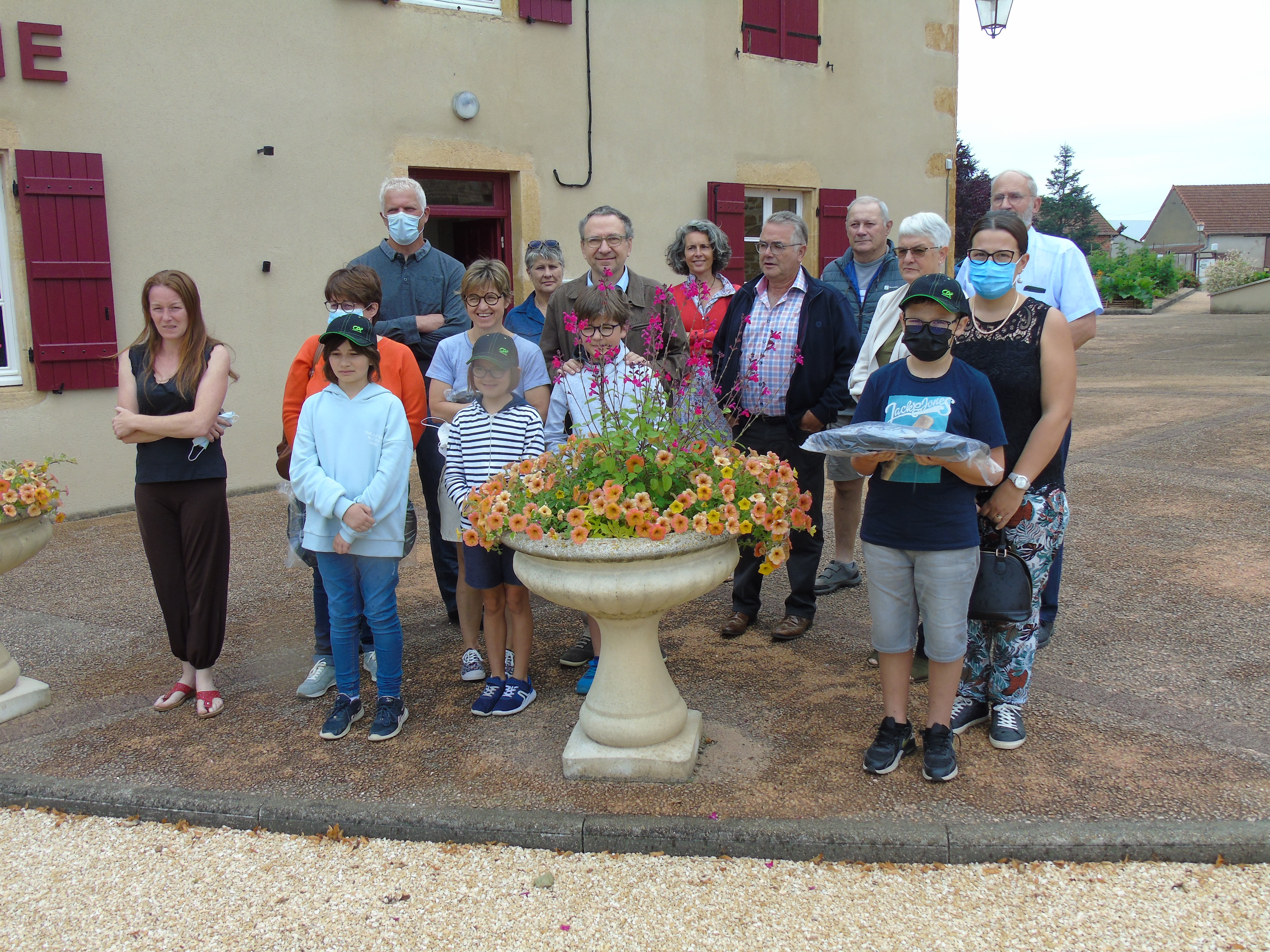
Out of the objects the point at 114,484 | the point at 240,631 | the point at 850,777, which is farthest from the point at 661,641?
the point at 114,484

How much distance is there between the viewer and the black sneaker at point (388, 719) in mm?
3672

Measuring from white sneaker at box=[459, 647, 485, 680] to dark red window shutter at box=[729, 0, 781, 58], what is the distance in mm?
6958

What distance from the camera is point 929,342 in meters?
3.09

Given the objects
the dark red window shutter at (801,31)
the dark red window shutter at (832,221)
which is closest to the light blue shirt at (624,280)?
the dark red window shutter at (832,221)

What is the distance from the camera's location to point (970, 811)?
118 inches

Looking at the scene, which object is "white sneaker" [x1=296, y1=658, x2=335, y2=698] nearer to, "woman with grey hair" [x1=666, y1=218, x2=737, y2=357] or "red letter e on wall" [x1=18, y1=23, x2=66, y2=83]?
"woman with grey hair" [x1=666, y1=218, x2=737, y2=357]

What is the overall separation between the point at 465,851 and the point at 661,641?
5.80 ft


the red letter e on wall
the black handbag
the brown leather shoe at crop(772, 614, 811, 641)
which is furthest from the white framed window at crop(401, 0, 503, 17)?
the black handbag

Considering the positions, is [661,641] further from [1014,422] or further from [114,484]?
[114,484]

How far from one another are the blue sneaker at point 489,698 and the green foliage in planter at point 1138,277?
31.8 meters

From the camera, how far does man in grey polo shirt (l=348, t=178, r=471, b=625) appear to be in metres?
4.57

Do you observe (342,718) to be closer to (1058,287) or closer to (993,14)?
(1058,287)

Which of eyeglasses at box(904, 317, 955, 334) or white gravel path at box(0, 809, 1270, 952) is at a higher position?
eyeglasses at box(904, 317, 955, 334)

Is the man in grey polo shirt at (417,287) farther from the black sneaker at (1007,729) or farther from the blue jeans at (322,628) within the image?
the black sneaker at (1007,729)
